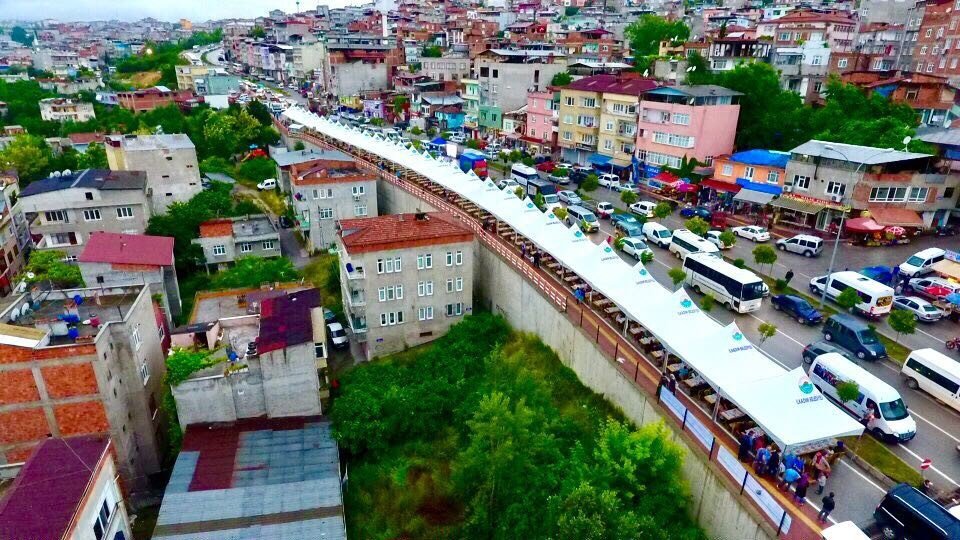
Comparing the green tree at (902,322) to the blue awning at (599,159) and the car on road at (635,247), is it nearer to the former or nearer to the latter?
the car on road at (635,247)

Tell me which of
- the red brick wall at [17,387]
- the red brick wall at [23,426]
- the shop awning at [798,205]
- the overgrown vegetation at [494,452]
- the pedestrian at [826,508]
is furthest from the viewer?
the shop awning at [798,205]

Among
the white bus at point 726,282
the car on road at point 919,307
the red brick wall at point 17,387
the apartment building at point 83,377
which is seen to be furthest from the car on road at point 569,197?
the red brick wall at point 17,387

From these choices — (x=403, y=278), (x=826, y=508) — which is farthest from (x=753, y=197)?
(x=826, y=508)

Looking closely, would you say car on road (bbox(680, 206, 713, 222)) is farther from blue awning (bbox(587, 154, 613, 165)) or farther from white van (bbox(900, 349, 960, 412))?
white van (bbox(900, 349, 960, 412))

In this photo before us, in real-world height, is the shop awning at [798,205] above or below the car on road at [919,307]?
above

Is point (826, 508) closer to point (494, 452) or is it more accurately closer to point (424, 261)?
point (494, 452)
